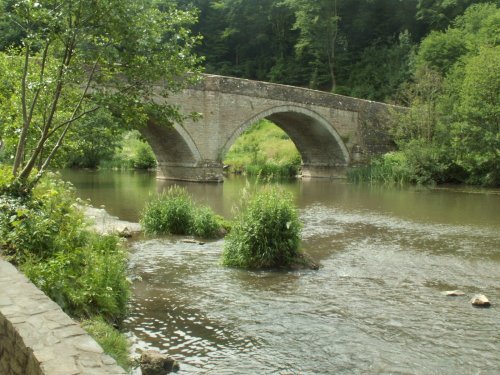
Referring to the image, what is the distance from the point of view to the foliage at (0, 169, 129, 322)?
550 centimetres

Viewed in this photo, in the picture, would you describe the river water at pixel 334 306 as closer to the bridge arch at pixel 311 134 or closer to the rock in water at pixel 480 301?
the rock in water at pixel 480 301

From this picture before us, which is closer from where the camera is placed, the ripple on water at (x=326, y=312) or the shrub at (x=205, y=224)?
the ripple on water at (x=326, y=312)

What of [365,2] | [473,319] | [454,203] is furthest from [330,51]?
[473,319]

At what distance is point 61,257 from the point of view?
19.3 feet

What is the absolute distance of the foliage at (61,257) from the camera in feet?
18.1

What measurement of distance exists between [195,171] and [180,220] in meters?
14.1

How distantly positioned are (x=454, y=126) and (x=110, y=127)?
20404 mm

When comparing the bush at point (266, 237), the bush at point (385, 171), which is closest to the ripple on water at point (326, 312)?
the bush at point (266, 237)

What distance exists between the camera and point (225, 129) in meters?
26.9

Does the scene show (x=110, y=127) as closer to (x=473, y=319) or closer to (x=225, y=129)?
(x=473, y=319)

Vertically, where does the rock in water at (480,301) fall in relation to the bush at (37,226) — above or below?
below

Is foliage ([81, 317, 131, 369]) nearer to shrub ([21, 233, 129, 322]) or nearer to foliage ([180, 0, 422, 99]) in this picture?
shrub ([21, 233, 129, 322])

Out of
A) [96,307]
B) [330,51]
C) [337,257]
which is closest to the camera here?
[96,307]

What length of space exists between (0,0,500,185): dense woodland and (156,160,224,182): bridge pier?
367cm
